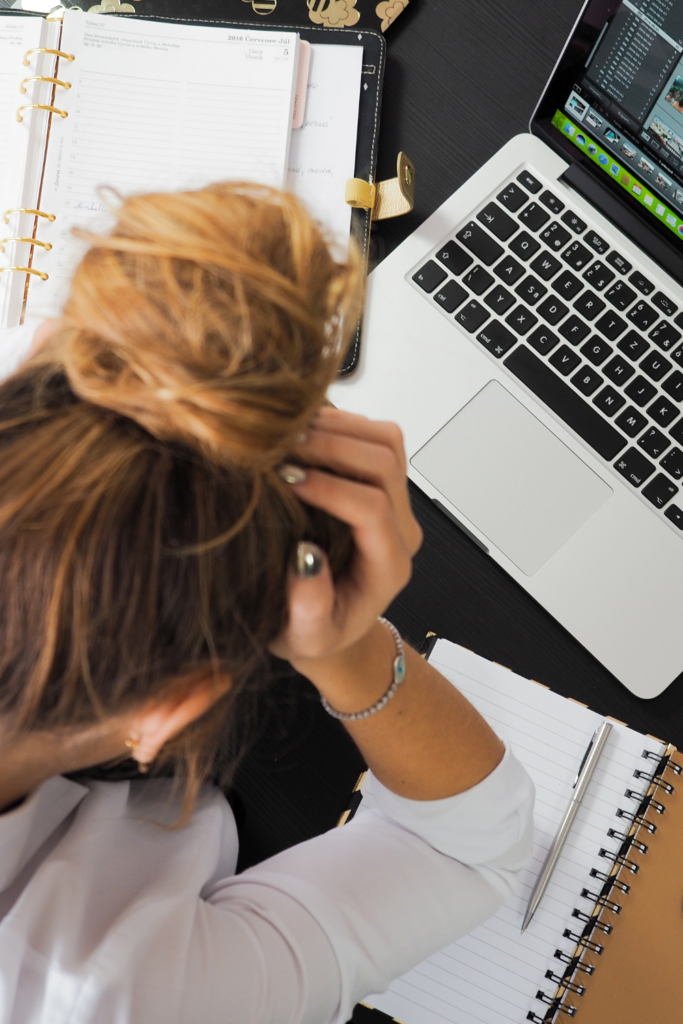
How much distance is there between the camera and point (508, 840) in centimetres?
56

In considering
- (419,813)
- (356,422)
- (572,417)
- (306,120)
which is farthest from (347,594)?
(306,120)

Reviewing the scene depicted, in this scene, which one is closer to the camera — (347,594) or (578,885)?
(347,594)

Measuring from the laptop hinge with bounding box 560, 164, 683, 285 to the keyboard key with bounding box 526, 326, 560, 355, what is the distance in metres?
0.13

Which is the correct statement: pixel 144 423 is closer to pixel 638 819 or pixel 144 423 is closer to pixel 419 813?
pixel 419 813

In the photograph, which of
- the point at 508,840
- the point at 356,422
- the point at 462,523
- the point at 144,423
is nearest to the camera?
the point at 144,423

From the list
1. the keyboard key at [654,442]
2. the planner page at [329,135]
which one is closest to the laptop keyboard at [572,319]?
the keyboard key at [654,442]

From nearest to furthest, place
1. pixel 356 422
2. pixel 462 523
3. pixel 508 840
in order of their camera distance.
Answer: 1. pixel 356 422
2. pixel 508 840
3. pixel 462 523

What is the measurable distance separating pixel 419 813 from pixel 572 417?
38 centimetres

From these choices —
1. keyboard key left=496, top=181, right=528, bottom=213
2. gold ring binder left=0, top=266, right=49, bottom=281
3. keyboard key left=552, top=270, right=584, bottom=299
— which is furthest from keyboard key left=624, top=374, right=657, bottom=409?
gold ring binder left=0, top=266, right=49, bottom=281

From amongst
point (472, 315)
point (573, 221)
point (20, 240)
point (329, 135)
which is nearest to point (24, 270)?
point (20, 240)

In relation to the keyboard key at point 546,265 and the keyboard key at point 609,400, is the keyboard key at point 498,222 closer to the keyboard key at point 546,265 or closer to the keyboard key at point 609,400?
the keyboard key at point 546,265

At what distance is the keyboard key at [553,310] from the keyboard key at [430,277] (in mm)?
100

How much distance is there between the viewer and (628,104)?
2.02ft

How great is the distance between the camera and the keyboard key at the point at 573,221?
2.30 feet
